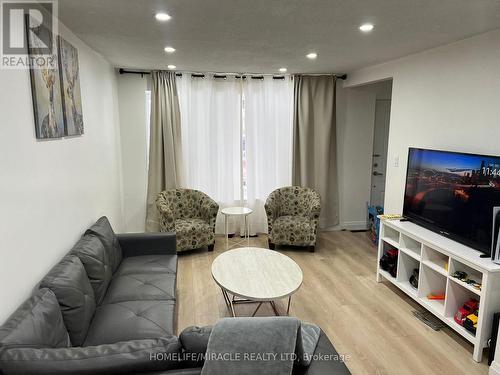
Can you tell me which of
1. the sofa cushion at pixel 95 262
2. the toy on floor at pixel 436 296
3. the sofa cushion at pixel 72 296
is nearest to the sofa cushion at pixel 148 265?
the sofa cushion at pixel 95 262

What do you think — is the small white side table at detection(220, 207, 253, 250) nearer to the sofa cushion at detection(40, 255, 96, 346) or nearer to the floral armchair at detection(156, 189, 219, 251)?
the floral armchair at detection(156, 189, 219, 251)

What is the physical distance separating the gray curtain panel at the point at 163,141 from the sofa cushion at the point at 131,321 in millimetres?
2793

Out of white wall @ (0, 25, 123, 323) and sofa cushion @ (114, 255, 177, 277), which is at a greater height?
white wall @ (0, 25, 123, 323)

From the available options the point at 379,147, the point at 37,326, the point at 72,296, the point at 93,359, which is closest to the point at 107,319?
the point at 72,296

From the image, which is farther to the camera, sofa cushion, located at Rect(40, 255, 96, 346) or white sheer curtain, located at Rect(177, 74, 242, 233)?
white sheer curtain, located at Rect(177, 74, 242, 233)

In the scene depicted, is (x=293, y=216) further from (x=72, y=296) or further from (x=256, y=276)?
(x=72, y=296)

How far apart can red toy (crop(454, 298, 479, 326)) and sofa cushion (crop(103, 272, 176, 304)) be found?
226 cm

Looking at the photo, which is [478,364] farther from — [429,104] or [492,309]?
[429,104]

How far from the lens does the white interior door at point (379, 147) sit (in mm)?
5633

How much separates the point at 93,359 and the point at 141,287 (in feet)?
4.20

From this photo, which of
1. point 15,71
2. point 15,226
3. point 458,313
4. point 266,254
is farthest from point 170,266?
point 458,313

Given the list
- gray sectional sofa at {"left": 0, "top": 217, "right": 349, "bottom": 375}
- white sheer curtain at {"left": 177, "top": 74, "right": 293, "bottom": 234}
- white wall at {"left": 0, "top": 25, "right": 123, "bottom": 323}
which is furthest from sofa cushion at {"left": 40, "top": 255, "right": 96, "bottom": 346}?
Answer: white sheer curtain at {"left": 177, "top": 74, "right": 293, "bottom": 234}

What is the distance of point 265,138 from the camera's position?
214 inches

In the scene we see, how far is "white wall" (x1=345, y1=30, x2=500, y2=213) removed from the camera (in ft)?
9.40
